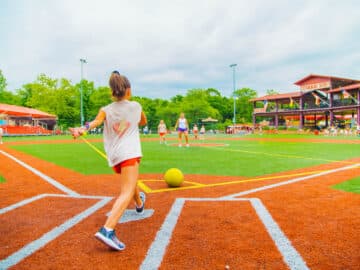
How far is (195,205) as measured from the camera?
4527mm

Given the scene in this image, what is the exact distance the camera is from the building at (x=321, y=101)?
1708 inches

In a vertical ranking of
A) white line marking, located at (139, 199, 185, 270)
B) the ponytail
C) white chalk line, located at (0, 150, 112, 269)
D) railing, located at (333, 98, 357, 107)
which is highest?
railing, located at (333, 98, 357, 107)

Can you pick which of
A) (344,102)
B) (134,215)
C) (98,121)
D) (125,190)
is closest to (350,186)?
(134,215)

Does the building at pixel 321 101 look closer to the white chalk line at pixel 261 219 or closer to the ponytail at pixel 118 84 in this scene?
the white chalk line at pixel 261 219

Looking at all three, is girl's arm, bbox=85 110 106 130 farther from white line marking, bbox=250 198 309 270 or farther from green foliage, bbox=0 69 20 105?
green foliage, bbox=0 69 20 105

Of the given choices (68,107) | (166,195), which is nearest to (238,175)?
(166,195)

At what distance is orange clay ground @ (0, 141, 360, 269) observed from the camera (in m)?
2.70

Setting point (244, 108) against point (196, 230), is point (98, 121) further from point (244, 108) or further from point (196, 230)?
point (244, 108)

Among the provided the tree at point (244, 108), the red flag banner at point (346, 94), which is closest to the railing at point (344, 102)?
the red flag banner at point (346, 94)

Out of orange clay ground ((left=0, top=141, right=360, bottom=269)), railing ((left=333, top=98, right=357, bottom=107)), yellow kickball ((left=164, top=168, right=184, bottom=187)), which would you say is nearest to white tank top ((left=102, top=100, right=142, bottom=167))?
orange clay ground ((left=0, top=141, right=360, bottom=269))

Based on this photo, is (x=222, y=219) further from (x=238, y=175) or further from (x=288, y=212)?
(x=238, y=175)

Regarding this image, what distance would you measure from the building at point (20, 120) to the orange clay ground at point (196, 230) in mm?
35965

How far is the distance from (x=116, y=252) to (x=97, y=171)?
5.40m

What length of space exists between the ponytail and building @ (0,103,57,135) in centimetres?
3725
